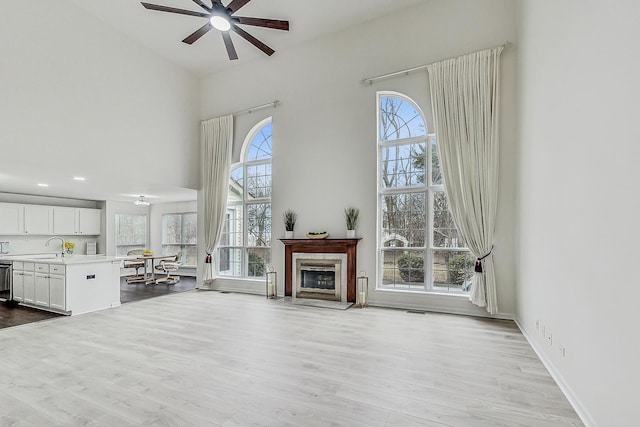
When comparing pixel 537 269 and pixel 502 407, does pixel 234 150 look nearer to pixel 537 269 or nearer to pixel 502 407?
pixel 537 269

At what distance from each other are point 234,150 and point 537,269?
6.21 meters

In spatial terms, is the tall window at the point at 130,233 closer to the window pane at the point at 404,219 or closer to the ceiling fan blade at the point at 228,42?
the ceiling fan blade at the point at 228,42

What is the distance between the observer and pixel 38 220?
26.8 ft

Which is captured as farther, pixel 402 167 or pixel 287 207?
pixel 287 207

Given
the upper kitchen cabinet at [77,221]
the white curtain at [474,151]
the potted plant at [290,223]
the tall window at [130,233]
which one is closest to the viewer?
the white curtain at [474,151]

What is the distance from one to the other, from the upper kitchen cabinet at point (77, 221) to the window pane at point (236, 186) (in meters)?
5.10

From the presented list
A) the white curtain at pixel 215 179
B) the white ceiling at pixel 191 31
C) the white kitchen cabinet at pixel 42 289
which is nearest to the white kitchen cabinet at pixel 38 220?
the white ceiling at pixel 191 31

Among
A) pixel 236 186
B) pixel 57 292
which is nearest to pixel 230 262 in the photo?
pixel 236 186

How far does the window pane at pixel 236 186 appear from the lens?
740 cm

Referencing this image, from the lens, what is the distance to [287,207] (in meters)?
6.52

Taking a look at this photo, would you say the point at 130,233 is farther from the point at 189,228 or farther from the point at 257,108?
the point at 257,108

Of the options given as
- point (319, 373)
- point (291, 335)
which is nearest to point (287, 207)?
point (291, 335)

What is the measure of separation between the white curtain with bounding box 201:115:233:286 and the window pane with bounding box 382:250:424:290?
3.90 metres

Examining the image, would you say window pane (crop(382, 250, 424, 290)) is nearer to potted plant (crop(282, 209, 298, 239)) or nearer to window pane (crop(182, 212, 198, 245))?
potted plant (crop(282, 209, 298, 239))
